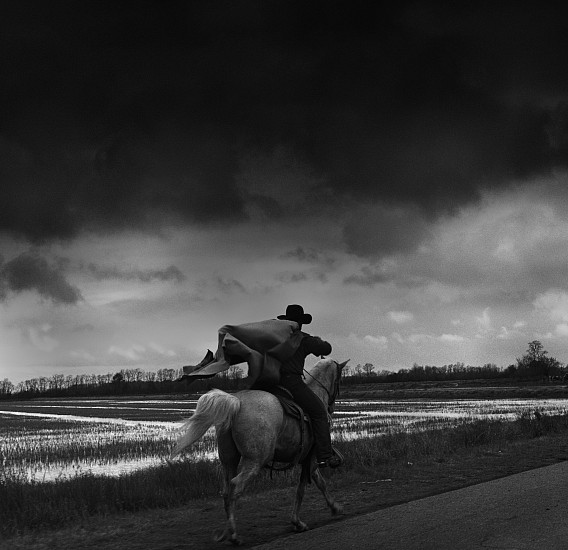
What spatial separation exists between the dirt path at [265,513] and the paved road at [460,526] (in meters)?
0.55

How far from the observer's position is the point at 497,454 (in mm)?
16484

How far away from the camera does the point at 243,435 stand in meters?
8.09

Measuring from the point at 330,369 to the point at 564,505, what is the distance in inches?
139

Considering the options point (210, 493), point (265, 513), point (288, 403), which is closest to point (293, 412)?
point (288, 403)

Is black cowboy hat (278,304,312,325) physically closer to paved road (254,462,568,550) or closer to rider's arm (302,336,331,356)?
rider's arm (302,336,331,356)

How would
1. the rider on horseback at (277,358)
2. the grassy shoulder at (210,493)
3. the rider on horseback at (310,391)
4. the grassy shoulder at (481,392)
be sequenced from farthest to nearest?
the grassy shoulder at (481,392) < the grassy shoulder at (210,493) < the rider on horseback at (310,391) < the rider on horseback at (277,358)

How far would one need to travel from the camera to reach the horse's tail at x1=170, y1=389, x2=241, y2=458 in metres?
8.05

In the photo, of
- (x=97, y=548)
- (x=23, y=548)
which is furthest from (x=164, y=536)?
(x=23, y=548)

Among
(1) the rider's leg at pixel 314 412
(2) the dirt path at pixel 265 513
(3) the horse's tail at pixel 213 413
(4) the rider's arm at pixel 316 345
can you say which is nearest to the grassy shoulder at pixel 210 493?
(2) the dirt path at pixel 265 513

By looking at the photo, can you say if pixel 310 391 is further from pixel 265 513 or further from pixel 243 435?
pixel 265 513

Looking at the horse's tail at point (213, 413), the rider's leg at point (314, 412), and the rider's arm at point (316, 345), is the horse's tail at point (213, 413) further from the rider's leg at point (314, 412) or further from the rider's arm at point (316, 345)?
the rider's arm at point (316, 345)

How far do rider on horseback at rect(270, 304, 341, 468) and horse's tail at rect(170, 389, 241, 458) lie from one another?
3.13 ft

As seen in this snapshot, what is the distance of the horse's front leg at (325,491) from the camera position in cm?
895

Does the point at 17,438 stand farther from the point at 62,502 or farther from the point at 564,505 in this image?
the point at 564,505
